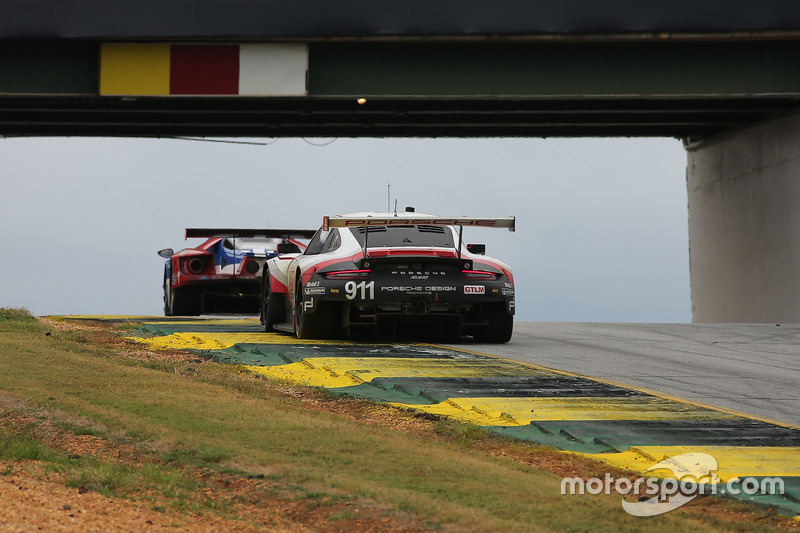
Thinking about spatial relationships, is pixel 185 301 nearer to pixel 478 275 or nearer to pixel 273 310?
pixel 273 310

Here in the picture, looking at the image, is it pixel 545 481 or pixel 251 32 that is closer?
pixel 545 481

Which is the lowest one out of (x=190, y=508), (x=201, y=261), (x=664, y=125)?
(x=190, y=508)

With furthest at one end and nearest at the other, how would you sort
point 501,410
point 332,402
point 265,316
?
point 265,316, point 332,402, point 501,410

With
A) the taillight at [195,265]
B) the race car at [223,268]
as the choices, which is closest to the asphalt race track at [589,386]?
the race car at [223,268]

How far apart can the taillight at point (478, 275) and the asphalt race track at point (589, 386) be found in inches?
32.1

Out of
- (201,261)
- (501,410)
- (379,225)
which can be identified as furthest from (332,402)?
(201,261)

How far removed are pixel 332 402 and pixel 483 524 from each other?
3929 millimetres

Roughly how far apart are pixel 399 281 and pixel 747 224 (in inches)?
732

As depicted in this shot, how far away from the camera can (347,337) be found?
1404 centimetres

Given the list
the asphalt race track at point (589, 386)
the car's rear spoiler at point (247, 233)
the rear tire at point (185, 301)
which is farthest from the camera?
the rear tire at point (185, 301)

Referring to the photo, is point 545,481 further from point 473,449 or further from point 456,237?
point 456,237

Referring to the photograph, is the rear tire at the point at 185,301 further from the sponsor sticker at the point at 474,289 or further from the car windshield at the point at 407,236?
the sponsor sticker at the point at 474,289

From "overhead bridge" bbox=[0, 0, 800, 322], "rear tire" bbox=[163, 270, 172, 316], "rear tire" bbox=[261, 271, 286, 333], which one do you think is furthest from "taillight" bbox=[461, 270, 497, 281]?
"overhead bridge" bbox=[0, 0, 800, 322]

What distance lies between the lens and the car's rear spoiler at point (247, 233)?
19062 mm
